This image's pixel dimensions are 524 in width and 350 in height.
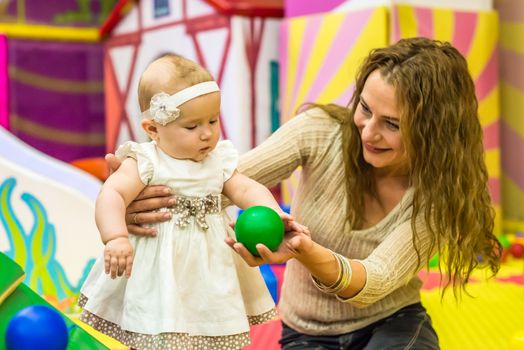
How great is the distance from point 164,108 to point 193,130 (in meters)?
0.06

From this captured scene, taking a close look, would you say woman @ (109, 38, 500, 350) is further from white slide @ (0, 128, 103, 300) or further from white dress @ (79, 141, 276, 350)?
white slide @ (0, 128, 103, 300)

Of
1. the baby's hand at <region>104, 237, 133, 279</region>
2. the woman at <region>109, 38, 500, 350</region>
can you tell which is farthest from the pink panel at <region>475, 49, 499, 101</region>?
the baby's hand at <region>104, 237, 133, 279</region>

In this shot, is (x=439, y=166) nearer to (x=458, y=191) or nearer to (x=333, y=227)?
(x=458, y=191)

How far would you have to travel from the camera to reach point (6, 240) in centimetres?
227

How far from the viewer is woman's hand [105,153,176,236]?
1335mm

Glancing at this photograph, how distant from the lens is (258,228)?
1.28 m

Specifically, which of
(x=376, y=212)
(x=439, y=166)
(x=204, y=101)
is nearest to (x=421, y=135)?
(x=439, y=166)

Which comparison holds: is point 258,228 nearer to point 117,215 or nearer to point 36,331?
point 117,215

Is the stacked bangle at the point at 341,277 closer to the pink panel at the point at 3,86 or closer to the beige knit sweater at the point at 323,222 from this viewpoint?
the beige knit sweater at the point at 323,222

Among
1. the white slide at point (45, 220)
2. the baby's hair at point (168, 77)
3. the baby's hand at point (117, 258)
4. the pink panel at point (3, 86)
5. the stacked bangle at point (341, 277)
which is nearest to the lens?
the baby's hand at point (117, 258)

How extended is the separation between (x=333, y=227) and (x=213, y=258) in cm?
44

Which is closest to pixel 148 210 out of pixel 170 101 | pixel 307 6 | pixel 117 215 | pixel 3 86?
pixel 117 215

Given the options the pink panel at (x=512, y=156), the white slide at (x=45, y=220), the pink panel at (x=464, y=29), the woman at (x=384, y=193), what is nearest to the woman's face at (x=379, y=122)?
the woman at (x=384, y=193)

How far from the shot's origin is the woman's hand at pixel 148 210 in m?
1.33
